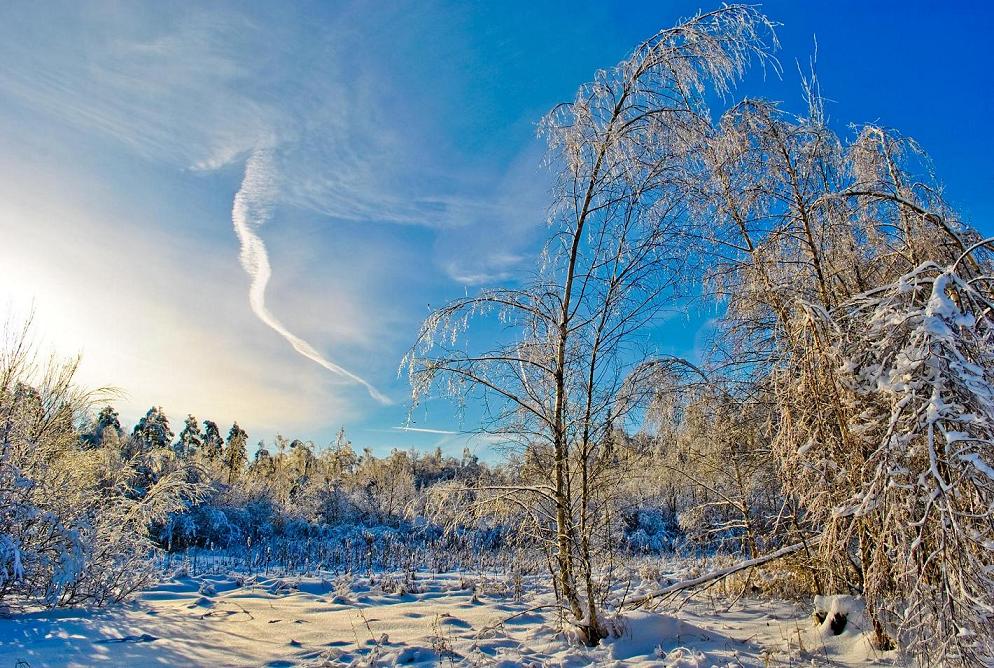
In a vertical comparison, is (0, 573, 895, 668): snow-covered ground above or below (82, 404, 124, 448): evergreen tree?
below

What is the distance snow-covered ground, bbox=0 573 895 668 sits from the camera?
4.66 metres

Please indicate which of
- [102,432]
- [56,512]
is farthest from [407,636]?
[102,432]

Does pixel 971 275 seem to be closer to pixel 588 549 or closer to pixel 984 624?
pixel 984 624

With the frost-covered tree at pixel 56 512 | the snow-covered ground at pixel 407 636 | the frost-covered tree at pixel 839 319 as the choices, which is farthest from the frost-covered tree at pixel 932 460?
the frost-covered tree at pixel 56 512

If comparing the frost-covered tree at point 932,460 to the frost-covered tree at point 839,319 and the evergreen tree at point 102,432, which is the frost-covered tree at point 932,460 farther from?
the evergreen tree at point 102,432

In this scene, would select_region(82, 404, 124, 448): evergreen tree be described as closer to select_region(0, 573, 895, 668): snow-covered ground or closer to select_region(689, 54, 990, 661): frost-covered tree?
select_region(0, 573, 895, 668): snow-covered ground

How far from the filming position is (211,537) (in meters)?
19.4

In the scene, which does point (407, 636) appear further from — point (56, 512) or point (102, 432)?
point (102, 432)

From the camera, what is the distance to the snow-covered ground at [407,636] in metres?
4.66

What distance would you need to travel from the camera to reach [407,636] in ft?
19.6

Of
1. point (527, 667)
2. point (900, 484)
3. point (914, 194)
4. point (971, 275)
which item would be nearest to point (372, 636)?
point (527, 667)

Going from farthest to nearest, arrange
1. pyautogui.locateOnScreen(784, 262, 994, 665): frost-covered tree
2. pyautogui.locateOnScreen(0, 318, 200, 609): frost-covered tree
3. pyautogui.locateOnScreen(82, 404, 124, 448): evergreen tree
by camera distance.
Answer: pyautogui.locateOnScreen(82, 404, 124, 448): evergreen tree, pyautogui.locateOnScreen(0, 318, 200, 609): frost-covered tree, pyautogui.locateOnScreen(784, 262, 994, 665): frost-covered tree

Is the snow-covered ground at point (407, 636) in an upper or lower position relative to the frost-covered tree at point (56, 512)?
lower

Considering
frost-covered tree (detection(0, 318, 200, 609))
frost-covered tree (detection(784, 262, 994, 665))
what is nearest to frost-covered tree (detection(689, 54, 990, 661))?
frost-covered tree (detection(784, 262, 994, 665))
